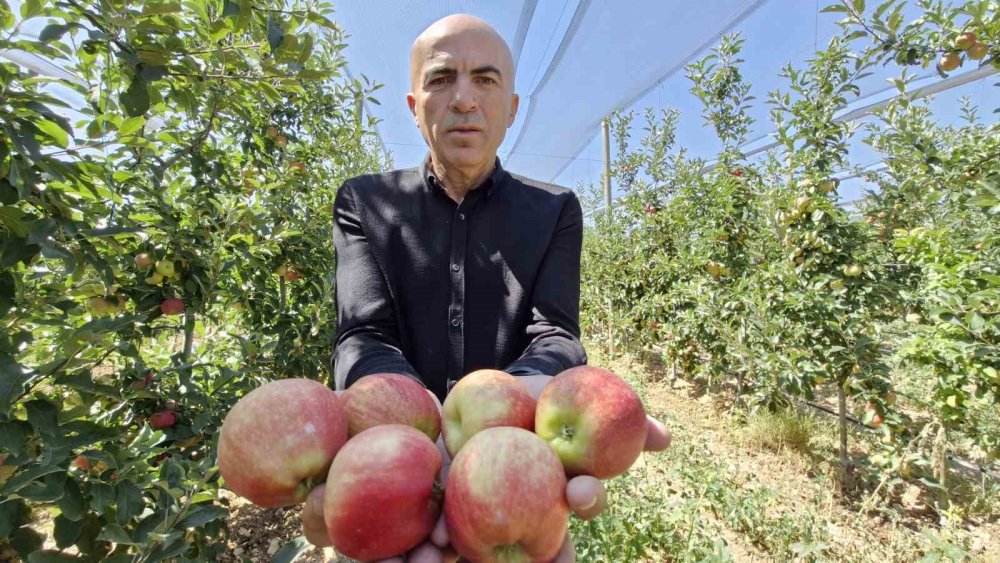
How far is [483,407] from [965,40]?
111 inches

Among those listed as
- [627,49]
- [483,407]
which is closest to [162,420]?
[483,407]

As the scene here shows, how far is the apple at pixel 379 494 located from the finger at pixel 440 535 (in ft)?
0.08

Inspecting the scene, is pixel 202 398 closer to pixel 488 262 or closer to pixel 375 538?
pixel 488 262

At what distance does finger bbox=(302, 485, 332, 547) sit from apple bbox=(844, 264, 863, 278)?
10.2ft

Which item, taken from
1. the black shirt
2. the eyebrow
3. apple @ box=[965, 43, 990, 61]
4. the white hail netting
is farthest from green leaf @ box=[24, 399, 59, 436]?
the white hail netting

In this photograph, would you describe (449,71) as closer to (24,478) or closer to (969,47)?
(24,478)

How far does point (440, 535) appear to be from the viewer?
2.68 feet

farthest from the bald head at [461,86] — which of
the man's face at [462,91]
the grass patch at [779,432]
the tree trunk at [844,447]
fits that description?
the grass patch at [779,432]

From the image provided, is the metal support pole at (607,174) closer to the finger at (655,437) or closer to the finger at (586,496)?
the finger at (655,437)

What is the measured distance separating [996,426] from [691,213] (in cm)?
263

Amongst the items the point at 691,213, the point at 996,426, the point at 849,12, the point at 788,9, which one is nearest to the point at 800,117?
the point at 849,12

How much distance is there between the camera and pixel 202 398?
1785 millimetres

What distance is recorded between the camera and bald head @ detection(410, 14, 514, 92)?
4.59 feet

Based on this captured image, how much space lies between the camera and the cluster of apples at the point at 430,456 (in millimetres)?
744
